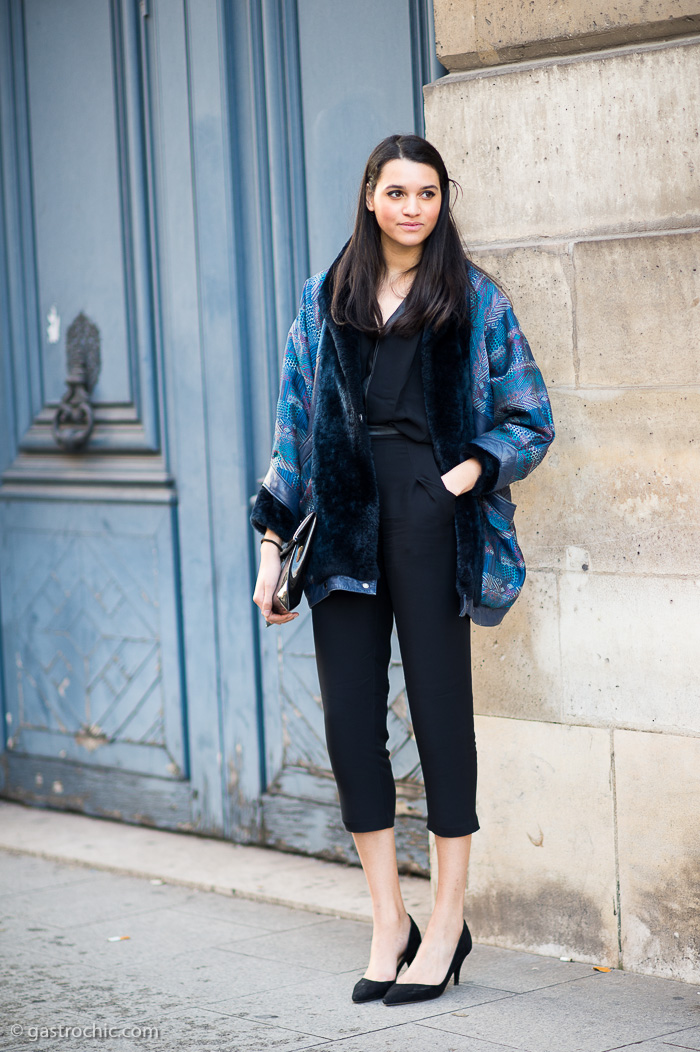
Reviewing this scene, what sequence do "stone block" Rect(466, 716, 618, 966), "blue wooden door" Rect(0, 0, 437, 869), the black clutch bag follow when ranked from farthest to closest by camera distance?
"blue wooden door" Rect(0, 0, 437, 869) < "stone block" Rect(466, 716, 618, 966) < the black clutch bag

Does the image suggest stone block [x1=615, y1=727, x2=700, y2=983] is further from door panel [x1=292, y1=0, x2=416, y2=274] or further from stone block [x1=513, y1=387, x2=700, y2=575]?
door panel [x1=292, y1=0, x2=416, y2=274]

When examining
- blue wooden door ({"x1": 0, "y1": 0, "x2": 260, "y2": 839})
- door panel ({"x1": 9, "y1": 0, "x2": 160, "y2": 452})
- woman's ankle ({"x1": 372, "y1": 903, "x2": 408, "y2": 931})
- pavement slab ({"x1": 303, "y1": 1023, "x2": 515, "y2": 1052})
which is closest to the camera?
pavement slab ({"x1": 303, "y1": 1023, "x2": 515, "y2": 1052})

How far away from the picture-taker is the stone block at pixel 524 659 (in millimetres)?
3416

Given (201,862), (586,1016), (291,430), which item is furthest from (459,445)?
(201,862)

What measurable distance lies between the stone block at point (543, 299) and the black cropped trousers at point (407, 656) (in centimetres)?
46

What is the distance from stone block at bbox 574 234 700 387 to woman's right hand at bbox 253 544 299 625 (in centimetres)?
87

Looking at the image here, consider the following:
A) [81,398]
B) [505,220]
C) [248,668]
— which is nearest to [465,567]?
[505,220]

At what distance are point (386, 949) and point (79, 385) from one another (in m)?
2.43

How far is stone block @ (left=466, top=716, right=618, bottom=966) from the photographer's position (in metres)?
3.35

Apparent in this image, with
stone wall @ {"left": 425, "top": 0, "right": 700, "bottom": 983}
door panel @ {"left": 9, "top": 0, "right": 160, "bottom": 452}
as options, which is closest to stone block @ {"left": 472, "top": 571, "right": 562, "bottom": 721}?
stone wall @ {"left": 425, "top": 0, "right": 700, "bottom": 983}

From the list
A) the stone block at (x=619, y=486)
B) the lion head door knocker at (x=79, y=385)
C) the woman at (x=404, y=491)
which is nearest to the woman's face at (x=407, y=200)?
the woman at (x=404, y=491)

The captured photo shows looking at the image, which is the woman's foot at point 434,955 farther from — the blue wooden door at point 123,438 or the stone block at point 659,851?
the blue wooden door at point 123,438

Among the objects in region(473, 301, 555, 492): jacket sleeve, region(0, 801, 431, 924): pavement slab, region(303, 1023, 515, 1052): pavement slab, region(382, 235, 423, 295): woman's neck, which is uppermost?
region(382, 235, 423, 295): woman's neck

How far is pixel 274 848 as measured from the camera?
4480mm
